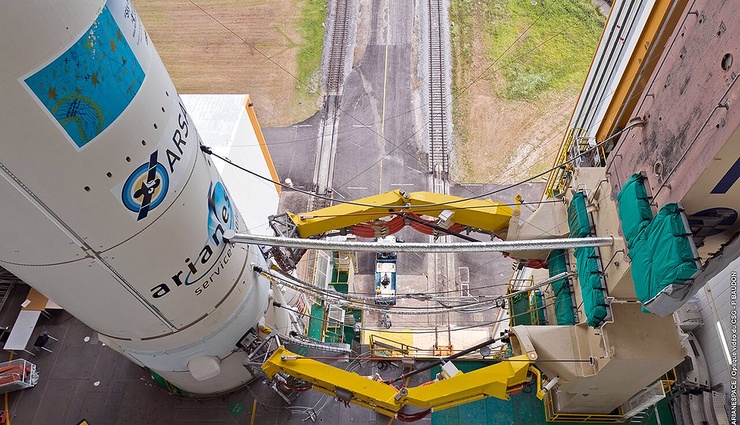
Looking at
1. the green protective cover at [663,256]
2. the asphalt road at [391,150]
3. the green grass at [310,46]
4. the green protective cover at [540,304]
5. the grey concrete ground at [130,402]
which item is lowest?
the grey concrete ground at [130,402]

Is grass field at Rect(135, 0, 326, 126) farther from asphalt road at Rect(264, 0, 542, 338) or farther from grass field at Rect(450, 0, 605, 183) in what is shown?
grass field at Rect(450, 0, 605, 183)

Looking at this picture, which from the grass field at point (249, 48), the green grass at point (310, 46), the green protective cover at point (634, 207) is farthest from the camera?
the green grass at point (310, 46)

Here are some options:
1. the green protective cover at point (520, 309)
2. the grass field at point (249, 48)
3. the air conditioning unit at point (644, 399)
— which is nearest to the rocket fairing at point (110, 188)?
the green protective cover at point (520, 309)

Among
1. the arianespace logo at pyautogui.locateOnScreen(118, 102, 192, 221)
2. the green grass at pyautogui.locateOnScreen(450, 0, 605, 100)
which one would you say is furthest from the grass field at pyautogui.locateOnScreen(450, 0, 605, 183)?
the arianespace logo at pyautogui.locateOnScreen(118, 102, 192, 221)

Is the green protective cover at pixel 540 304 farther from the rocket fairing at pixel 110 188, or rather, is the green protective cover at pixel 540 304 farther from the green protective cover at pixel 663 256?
the rocket fairing at pixel 110 188

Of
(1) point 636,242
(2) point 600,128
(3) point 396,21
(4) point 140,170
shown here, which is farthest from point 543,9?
(4) point 140,170

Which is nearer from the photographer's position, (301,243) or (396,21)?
(301,243)

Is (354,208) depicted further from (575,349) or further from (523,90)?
(523,90)
